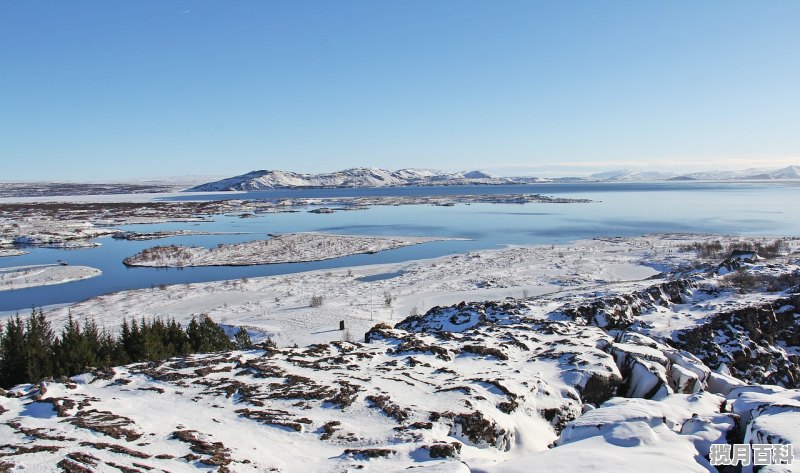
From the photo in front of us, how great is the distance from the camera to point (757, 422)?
9.67m

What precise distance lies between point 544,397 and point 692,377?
15.9ft

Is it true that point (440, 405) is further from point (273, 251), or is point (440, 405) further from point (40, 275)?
point (273, 251)

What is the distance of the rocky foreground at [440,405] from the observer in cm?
891

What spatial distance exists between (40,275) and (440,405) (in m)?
42.0

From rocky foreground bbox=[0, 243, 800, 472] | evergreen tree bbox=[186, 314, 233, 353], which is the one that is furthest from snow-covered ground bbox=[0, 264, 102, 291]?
rocky foreground bbox=[0, 243, 800, 472]

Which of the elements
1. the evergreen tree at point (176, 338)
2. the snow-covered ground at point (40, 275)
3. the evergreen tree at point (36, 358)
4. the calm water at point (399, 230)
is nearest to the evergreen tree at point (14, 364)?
the evergreen tree at point (36, 358)

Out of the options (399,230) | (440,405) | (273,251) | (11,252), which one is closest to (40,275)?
(11,252)

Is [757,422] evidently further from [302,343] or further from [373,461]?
Result: [302,343]

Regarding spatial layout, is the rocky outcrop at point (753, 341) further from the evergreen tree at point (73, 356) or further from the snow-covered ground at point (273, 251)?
the snow-covered ground at point (273, 251)

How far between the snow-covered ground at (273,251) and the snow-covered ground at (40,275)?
15.4 feet

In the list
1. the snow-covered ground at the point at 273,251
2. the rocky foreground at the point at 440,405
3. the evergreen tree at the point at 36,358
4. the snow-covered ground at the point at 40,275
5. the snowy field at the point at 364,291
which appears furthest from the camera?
the snow-covered ground at the point at 273,251

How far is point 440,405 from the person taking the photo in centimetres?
1166

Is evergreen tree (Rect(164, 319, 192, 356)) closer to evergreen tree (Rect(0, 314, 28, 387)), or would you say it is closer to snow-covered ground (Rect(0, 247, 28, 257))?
evergreen tree (Rect(0, 314, 28, 387))

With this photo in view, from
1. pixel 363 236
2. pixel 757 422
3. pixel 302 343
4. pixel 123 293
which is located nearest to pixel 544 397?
pixel 757 422
